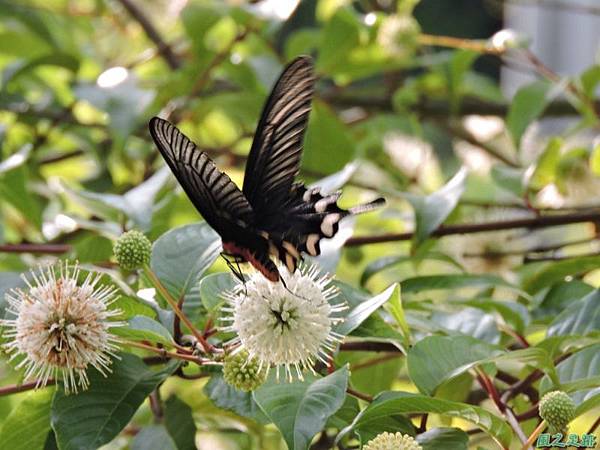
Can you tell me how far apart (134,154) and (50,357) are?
1.04m

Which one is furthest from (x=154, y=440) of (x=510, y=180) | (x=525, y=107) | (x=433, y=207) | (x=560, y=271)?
(x=525, y=107)

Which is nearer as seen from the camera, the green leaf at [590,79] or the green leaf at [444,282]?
the green leaf at [444,282]

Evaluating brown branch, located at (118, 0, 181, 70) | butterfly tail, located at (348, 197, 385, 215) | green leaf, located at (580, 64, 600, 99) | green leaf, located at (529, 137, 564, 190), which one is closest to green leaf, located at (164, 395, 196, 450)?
butterfly tail, located at (348, 197, 385, 215)

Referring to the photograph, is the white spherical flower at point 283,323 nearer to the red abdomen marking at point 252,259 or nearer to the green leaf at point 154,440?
the red abdomen marking at point 252,259

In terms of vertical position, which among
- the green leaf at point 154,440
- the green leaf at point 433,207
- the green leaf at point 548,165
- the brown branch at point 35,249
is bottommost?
the green leaf at point 154,440

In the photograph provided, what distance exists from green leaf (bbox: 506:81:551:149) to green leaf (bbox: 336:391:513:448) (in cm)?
90

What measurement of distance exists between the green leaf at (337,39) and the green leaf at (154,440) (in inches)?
34.3

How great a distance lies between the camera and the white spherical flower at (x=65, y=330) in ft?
2.70

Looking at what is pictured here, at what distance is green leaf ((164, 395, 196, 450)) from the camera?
3.21 ft

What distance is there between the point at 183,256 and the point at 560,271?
53 centimetres

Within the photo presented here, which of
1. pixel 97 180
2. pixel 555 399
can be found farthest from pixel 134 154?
pixel 555 399

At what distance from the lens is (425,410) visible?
0.76 m

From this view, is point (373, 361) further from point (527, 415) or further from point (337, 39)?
point (337, 39)

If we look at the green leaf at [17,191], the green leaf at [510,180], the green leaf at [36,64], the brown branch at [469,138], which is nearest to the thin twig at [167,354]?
the green leaf at [17,191]
